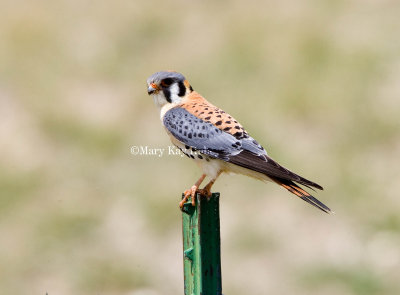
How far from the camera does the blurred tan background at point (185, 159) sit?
9.48m

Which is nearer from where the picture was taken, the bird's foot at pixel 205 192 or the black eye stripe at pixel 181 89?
the bird's foot at pixel 205 192

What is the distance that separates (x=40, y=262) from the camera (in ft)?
31.8

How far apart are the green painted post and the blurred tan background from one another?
4.17 meters

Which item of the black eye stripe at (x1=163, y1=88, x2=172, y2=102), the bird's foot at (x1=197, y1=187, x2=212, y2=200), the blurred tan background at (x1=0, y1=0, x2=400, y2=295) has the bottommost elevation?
the bird's foot at (x1=197, y1=187, x2=212, y2=200)

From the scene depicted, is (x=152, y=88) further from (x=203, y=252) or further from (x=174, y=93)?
(x=203, y=252)

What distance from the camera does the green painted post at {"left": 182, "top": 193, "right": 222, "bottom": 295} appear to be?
16.0 ft

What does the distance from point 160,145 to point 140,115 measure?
956 millimetres

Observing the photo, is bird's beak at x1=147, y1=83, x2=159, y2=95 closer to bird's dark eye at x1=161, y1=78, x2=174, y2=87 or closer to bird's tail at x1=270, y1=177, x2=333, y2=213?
bird's dark eye at x1=161, y1=78, x2=174, y2=87

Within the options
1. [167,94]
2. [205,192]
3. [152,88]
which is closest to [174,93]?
[167,94]

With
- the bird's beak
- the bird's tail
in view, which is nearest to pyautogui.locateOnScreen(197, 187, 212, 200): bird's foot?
the bird's tail

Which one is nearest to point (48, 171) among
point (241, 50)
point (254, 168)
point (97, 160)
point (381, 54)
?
point (97, 160)

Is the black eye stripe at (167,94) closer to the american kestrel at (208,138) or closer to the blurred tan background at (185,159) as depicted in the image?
the american kestrel at (208,138)

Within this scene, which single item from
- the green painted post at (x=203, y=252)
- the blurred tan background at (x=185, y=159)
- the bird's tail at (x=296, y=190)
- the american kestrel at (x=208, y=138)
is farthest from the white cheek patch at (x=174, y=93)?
the blurred tan background at (x=185, y=159)

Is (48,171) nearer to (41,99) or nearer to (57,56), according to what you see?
(41,99)
